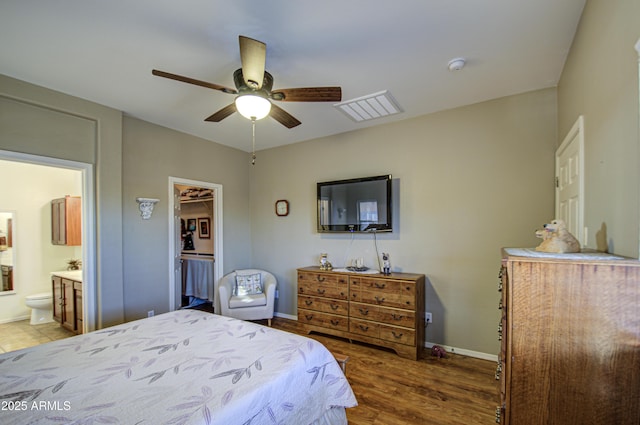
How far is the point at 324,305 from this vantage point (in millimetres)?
3510

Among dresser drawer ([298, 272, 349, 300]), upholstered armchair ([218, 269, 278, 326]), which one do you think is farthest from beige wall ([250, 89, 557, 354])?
upholstered armchair ([218, 269, 278, 326])

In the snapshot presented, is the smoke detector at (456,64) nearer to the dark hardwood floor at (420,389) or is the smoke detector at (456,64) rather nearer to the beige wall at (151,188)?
the dark hardwood floor at (420,389)

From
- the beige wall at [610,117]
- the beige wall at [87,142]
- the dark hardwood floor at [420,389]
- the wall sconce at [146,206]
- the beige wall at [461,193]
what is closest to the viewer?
the beige wall at [610,117]

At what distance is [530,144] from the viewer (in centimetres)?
272

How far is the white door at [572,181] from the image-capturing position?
69.4 inches

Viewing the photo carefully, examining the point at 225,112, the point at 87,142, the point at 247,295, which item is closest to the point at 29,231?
the point at 87,142

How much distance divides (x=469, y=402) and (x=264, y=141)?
12.7 ft

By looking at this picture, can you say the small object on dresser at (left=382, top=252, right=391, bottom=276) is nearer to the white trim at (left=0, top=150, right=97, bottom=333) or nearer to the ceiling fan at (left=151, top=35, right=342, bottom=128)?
the ceiling fan at (left=151, top=35, right=342, bottom=128)

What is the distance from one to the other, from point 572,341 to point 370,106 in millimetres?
2581

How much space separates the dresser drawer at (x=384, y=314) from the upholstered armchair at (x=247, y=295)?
1264 millimetres

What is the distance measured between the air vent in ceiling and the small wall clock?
5.64 ft

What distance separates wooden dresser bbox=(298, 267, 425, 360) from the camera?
2922 mm

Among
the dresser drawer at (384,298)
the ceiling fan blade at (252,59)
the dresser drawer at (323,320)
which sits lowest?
the dresser drawer at (323,320)

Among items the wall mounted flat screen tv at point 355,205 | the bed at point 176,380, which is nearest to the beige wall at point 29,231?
the bed at point 176,380
